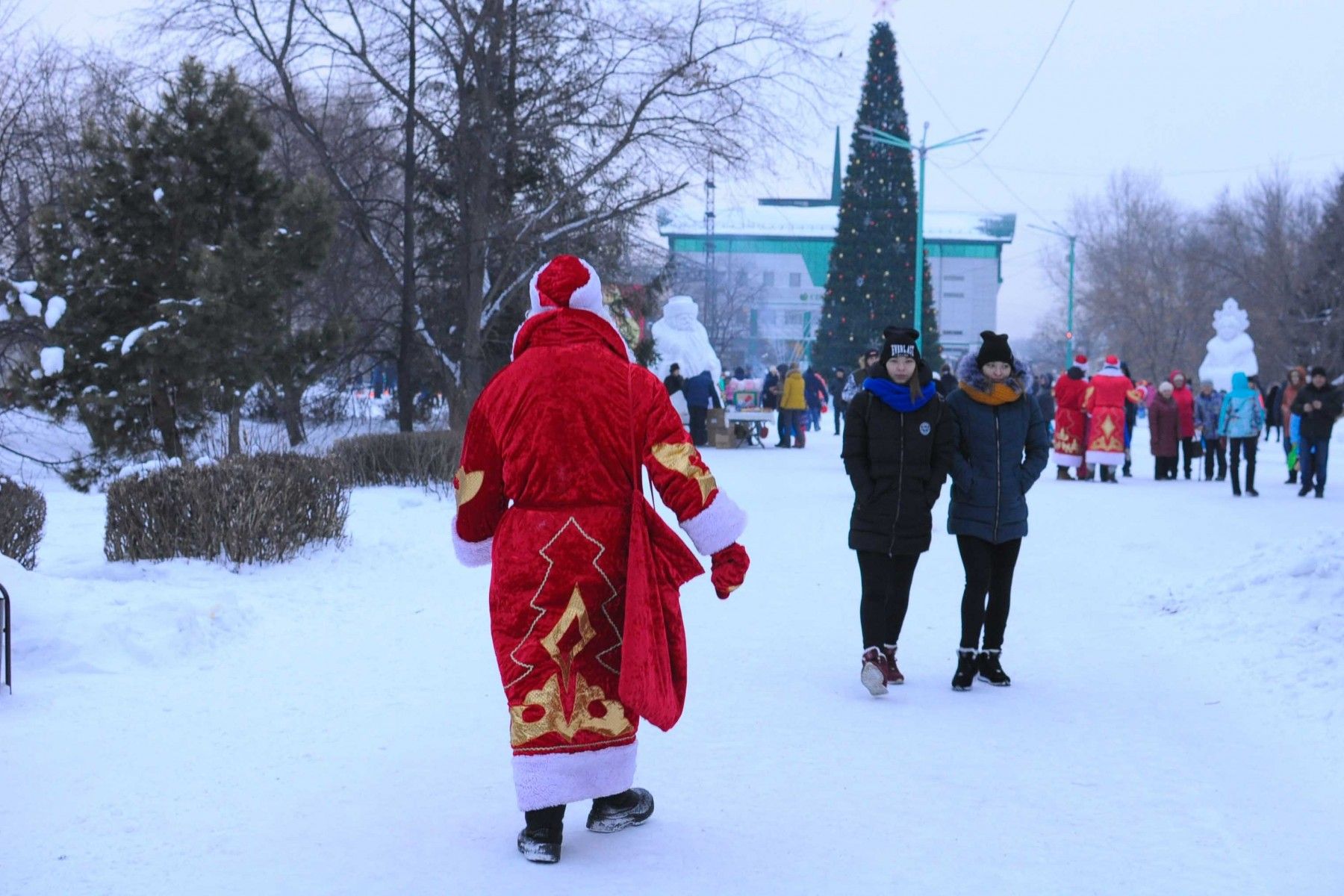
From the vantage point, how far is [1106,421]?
66.7ft

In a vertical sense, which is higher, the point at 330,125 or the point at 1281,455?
the point at 330,125

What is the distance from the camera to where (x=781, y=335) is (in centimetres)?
9975

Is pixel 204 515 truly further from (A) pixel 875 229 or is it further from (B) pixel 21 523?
(A) pixel 875 229

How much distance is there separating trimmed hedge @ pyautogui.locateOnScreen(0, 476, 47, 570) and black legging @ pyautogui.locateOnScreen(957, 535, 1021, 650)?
5475mm

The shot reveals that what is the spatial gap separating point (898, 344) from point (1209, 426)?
1585cm

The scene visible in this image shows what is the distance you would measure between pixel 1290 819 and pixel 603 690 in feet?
7.78

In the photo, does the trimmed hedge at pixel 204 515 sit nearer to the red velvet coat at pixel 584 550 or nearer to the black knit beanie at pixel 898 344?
the black knit beanie at pixel 898 344

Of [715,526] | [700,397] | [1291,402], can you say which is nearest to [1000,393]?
[715,526]

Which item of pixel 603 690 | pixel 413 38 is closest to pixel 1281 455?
pixel 413 38

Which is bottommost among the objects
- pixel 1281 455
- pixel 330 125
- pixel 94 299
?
pixel 1281 455

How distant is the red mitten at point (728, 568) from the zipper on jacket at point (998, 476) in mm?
2800

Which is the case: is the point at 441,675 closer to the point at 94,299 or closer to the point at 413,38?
the point at 94,299

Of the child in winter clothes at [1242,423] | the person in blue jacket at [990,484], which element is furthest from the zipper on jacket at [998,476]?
the child in winter clothes at [1242,423]

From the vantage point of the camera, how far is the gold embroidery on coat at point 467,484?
4516mm
